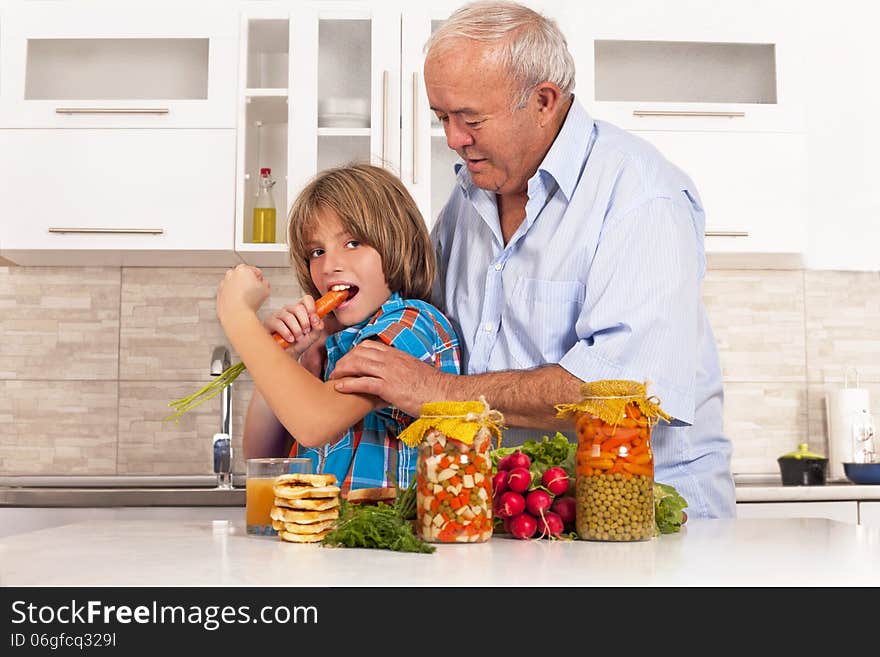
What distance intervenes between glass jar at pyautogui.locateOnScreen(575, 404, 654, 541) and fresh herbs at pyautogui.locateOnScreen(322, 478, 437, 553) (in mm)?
196

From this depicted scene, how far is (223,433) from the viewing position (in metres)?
3.13

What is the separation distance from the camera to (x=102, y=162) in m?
3.00

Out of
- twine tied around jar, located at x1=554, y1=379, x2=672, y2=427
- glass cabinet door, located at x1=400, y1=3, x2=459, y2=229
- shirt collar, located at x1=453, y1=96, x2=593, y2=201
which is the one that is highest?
glass cabinet door, located at x1=400, y1=3, x2=459, y2=229

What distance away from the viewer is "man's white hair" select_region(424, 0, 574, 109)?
1600mm

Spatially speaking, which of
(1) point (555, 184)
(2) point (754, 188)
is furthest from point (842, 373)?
(1) point (555, 184)

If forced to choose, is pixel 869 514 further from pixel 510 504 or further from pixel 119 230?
pixel 119 230

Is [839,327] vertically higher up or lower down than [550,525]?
higher up

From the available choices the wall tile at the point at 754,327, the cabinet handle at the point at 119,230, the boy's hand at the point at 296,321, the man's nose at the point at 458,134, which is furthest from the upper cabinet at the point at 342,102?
the boy's hand at the point at 296,321

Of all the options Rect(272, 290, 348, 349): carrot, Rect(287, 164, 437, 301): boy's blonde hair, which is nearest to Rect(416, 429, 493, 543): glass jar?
Rect(272, 290, 348, 349): carrot

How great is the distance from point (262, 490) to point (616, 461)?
42 cm

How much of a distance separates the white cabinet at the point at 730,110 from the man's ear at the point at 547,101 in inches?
55.2

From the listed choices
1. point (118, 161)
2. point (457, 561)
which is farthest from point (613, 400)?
point (118, 161)

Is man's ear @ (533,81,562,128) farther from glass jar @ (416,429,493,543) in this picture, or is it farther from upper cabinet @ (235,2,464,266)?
upper cabinet @ (235,2,464,266)

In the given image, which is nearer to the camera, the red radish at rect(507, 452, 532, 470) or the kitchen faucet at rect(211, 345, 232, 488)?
the red radish at rect(507, 452, 532, 470)
